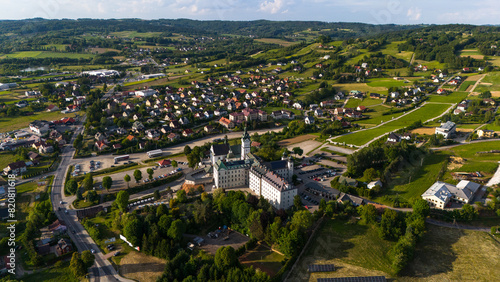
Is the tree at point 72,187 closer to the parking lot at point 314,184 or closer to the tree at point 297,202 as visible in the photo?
the tree at point 297,202

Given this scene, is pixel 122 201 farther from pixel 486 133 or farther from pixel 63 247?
pixel 486 133

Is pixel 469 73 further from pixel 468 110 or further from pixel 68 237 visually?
pixel 68 237

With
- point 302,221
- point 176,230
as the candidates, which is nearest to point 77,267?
point 176,230

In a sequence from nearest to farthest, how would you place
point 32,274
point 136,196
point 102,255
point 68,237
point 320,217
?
point 32,274
point 102,255
point 68,237
point 320,217
point 136,196

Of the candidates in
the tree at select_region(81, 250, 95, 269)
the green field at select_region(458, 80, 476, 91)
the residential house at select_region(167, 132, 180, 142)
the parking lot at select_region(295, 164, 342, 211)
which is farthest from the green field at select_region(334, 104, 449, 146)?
the tree at select_region(81, 250, 95, 269)

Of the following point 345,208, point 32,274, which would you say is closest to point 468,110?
point 345,208
